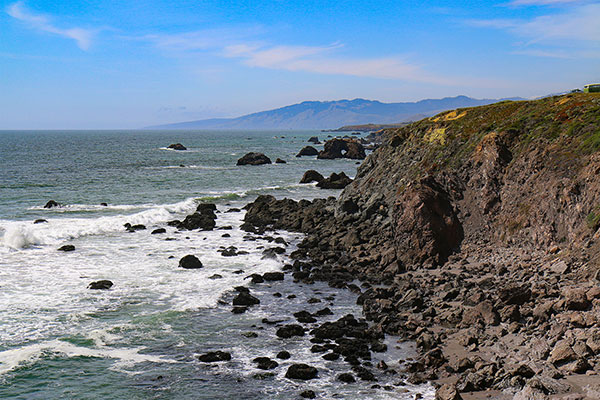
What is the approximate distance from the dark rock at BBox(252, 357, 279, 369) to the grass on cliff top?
19.9 m

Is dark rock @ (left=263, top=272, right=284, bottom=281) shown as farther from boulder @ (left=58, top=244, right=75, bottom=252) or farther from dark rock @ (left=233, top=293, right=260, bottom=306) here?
boulder @ (left=58, top=244, right=75, bottom=252)

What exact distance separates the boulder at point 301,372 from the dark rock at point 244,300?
7397mm

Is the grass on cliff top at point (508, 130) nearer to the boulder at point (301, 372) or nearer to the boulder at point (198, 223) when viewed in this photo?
the boulder at point (198, 223)

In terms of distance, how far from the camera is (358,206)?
3881 cm

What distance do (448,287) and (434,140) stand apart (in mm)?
16789

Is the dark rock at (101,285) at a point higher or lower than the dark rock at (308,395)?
higher

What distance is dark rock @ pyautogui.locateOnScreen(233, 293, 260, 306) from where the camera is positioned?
78.0ft

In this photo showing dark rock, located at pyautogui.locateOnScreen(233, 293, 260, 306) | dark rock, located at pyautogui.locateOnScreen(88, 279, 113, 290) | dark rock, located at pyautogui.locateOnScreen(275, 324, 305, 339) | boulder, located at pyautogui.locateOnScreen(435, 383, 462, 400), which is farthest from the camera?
dark rock, located at pyautogui.locateOnScreen(88, 279, 113, 290)

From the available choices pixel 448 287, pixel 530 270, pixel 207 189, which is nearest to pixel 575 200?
pixel 530 270

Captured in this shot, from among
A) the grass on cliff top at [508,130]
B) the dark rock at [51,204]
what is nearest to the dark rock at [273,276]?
the grass on cliff top at [508,130]

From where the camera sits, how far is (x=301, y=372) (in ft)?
54.2

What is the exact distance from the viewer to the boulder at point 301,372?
1647cm

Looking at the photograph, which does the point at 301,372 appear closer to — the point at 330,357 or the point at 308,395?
the point at 308,395

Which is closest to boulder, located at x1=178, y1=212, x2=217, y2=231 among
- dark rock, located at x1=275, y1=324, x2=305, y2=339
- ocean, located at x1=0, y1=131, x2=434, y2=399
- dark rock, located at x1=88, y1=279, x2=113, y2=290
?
ocean, located at x1=0, y1=131, x2=434, y2=399
